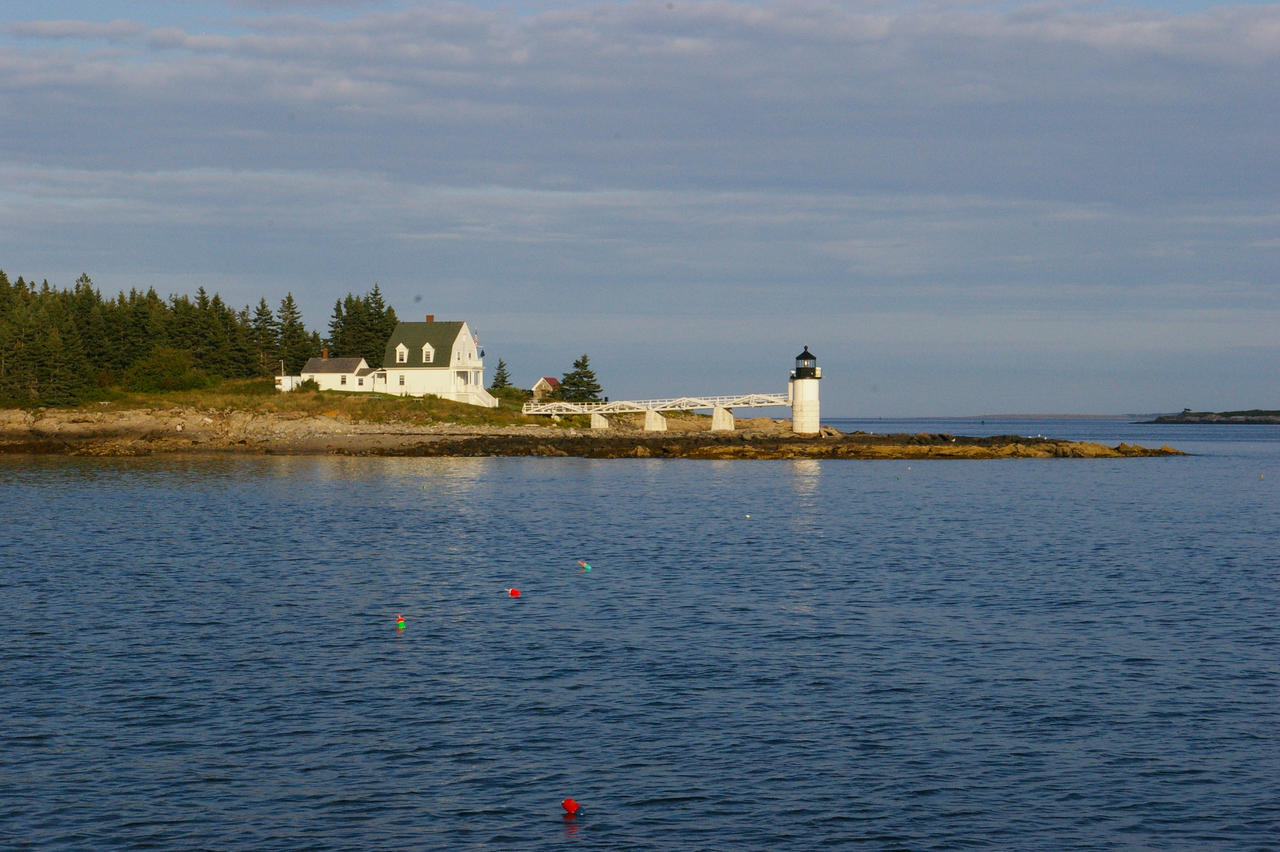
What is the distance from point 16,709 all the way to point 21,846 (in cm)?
638

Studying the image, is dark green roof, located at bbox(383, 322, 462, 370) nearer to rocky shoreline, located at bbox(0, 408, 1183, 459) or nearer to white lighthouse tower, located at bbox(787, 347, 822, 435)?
rocky shoreline, located at bbox(0, 408, 1183, 459)

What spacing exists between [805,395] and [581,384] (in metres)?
23.2

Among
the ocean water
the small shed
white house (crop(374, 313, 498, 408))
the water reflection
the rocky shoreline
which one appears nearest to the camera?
the ocean water

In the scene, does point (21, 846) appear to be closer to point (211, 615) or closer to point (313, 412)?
point (211, 615)

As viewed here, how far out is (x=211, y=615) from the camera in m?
27.2

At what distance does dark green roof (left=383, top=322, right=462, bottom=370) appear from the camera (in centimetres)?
10875

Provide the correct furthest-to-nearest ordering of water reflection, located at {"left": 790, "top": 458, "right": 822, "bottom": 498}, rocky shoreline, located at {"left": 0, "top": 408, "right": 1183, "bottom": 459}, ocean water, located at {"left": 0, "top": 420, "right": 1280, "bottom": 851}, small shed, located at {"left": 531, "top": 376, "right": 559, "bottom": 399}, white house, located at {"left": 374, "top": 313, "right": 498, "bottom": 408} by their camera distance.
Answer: small shed, located at {"left": 531, "top": 376, "right": 559, "bottom": 399}, white house, located at {"left": 374, "top": 313, "right": 498, "bottom": 408}, rocky shoreline, located at {"left": 0, "top": 408, "right": 1183, "bottom": 459}, water reflection, located at {"left": 790, "top": 458, "right": 822, "bottom": 498}, ocean water, located at {"left": 0, "top": 420, "right": 1280, "bottom": 851}

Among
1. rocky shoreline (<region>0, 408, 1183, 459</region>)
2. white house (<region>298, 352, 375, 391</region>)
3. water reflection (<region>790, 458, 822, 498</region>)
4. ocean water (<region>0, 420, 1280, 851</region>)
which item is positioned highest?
white house (<region>298, 352, 375, 391</region>)

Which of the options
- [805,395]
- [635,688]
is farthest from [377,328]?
[635,688]

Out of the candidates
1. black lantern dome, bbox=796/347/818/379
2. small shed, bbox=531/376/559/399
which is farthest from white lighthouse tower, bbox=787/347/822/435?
small shed, bbox=531/376/559/399

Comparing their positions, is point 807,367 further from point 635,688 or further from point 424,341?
point 635,688

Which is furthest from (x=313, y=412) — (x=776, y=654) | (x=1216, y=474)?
(x=776, y=654)

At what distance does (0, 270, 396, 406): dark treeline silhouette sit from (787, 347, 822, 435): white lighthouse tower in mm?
45879

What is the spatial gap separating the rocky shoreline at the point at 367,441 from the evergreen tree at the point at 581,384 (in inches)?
501
